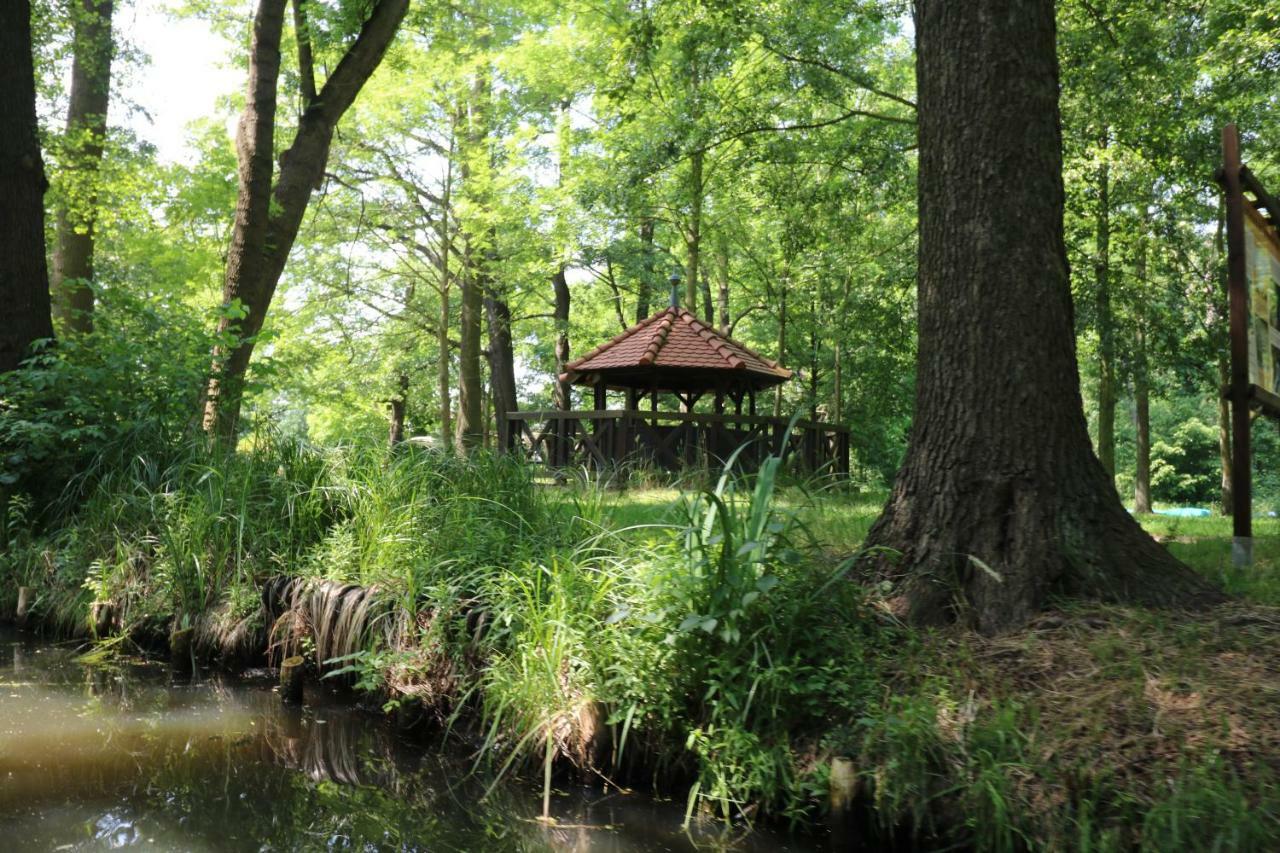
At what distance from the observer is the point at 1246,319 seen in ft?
18.5

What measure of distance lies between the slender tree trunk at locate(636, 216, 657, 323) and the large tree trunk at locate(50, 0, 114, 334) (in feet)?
33.9

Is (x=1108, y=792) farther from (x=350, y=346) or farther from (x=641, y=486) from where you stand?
(x=350, y=346)

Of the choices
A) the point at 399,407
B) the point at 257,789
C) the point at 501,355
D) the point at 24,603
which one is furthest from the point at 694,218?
the point at 399,407

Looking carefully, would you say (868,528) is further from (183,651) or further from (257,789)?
(183,651)

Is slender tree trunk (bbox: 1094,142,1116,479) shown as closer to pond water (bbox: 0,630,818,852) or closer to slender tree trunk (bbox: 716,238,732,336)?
pond water (bbox: 0,630,818,852)

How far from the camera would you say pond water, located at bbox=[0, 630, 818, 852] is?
142 inches

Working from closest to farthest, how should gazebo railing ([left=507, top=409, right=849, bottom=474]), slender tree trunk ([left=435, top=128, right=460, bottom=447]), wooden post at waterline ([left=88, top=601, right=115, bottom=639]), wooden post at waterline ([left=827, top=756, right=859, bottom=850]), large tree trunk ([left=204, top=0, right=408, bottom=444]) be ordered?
wooden post at waterline ([left=827, top=756, right=859, bottom=850]) < wooden post at waterline ([left=88, top=601, right=115, bottom=639]) < large tree trunk ([left=204, top=0, right=408, bottom=444]) < gazebo railing ([left=507, top=409, right=849, bottom=474]) < slender tree trunk ([left=435, top=128, right=460, bottom=447])

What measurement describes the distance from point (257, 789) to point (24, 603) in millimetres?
3896

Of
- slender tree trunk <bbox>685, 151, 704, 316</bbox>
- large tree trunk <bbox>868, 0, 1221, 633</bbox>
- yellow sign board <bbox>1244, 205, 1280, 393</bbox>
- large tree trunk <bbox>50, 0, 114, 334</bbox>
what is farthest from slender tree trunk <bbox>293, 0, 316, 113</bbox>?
→ yellow sign board <bbox>1244, 205, 1280, 393</bbox>

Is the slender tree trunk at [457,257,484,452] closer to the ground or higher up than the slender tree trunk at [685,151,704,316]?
closer to the ground

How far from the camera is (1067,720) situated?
11.1 ft

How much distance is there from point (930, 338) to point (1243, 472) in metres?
2.35

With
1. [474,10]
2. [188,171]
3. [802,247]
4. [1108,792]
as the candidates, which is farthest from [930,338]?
[474,10]

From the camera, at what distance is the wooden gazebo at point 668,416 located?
42.9ft
